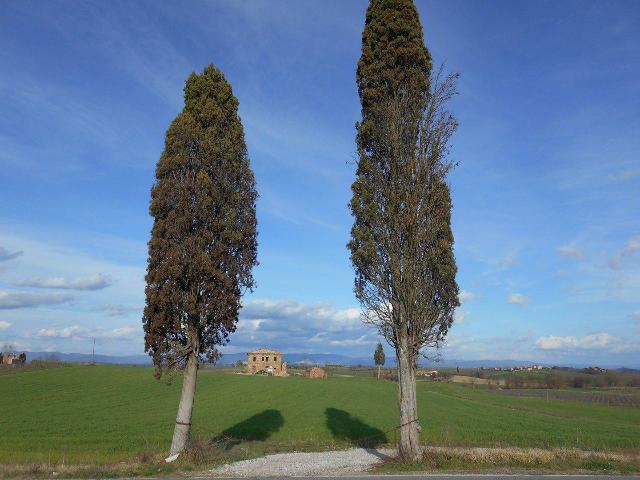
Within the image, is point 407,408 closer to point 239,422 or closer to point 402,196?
point 402,196

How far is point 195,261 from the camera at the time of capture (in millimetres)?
15195

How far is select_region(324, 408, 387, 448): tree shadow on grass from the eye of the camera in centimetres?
2086

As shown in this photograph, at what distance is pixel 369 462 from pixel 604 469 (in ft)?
20.6

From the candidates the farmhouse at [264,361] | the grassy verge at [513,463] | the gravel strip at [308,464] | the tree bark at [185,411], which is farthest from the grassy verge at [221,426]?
the farmhouse at [264,361]

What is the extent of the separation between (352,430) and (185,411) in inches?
611

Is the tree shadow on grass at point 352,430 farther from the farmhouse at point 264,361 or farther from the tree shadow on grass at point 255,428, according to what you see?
the farmhouse at point 264,361

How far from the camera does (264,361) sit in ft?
342

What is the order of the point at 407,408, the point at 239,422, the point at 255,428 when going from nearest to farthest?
the point at 407,408 < the point at 255,428 < the point at 239,422

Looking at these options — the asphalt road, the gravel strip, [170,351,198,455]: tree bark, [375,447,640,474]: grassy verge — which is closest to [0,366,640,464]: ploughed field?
[170,351,198,455]: tree bark

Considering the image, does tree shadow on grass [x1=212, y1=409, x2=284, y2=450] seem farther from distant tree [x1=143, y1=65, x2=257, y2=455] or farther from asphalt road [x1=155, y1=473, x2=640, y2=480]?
asphalt road [x1=155, y1=473, x2=640, y2=480]

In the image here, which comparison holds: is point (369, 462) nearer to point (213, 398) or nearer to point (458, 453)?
point (458, 453)

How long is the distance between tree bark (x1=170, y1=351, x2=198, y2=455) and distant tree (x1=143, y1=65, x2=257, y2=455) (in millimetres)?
28

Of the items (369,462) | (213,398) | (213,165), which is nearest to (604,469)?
(369,462)

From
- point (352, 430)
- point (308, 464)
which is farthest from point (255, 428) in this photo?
point (308, 464)
